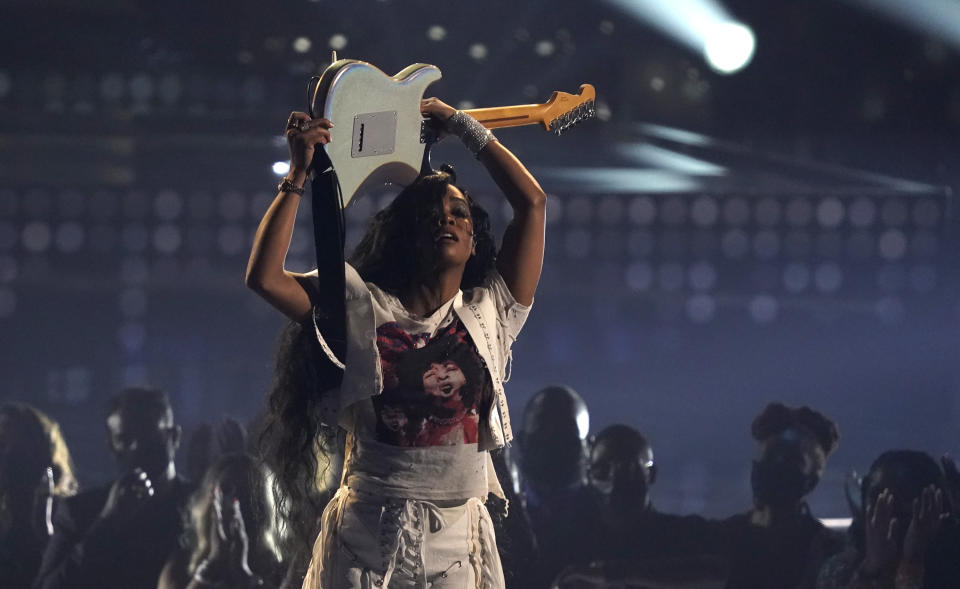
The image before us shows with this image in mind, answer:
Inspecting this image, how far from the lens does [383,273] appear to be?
1.93m

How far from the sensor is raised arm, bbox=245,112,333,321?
173 centimetres

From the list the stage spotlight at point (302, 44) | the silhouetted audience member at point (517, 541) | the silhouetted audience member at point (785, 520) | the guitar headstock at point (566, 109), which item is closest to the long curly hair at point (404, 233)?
the guitar headstock at point (566, 109)

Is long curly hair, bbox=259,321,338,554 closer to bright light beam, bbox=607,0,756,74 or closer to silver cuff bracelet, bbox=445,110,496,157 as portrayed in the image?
silver cuff bracelet, bbox=445,110,496,157

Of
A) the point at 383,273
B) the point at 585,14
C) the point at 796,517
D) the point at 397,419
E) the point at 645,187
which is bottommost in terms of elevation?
the point at 796,517

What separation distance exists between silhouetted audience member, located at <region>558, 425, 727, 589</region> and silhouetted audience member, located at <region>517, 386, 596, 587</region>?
0.04 meters

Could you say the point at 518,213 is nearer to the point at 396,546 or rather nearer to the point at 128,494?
the point at 396,546

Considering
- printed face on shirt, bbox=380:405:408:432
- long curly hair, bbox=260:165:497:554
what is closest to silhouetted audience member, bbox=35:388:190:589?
long curly hair, bbox=260:165:497:554

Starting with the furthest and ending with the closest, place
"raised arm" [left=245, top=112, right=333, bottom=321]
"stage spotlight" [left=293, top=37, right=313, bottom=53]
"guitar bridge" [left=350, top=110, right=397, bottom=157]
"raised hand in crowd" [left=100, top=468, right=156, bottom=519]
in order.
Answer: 1. "stage spotlight" [left=293, top=37, right=313, bottom=53]
2. "raised hand in crowd" [left=100, top=468, right=156, bottom=519]
3. "guitar bridge" [left=350, top=110, right=397, bottom=157]
4. "raised arm" [left=245, top=112, right=333, bottom=321]

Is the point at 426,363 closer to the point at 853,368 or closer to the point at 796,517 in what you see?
the point at 796,517

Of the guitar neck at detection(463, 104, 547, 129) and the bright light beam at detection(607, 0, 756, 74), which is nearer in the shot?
the guitar neck at detection(463, 104, 547, 129)

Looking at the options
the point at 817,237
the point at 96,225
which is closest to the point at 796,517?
the point at 817,237

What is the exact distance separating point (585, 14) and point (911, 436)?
181 centimetres

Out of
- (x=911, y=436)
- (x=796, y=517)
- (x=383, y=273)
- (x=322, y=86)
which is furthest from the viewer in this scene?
(x=911, y=436)

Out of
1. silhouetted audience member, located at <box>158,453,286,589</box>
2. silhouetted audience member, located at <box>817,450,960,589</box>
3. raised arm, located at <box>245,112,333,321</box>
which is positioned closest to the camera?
raised arm, located at <box>245,112,333,321</box>
